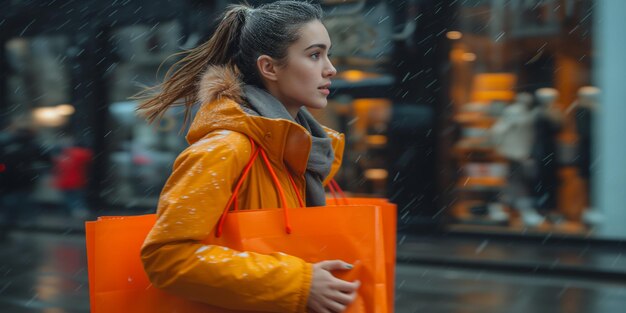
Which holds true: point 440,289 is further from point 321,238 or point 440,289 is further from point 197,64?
point 321,238

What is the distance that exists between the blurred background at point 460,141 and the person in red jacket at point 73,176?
86cm

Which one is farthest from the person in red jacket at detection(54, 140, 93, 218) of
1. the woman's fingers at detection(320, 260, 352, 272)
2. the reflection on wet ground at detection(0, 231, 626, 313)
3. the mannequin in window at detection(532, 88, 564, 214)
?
the woman's fingers at detection(320, 260, 352, 272)

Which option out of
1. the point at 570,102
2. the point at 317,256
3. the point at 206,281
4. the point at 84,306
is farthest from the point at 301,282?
the point at 570,102

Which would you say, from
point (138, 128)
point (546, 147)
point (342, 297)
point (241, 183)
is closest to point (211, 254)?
point (241, 183)

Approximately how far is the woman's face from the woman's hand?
52 cm

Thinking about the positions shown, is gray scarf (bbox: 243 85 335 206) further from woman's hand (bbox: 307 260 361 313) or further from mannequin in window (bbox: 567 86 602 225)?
mannequin in window (bbox: 567 86 602 225)

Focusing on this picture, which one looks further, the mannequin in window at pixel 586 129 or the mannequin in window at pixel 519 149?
the mannequin in window at pixel 519 149

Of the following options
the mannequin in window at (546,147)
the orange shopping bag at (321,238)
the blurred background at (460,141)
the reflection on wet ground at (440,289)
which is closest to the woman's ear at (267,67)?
the orange shopping bag at (321,238)

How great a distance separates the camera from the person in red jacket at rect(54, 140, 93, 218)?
15.4 m

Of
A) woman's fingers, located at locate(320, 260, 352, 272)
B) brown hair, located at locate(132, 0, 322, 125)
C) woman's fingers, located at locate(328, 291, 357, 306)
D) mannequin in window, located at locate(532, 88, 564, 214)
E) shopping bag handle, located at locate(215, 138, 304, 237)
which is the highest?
mannequin in window, located at locate(532, 88, 564, 214)

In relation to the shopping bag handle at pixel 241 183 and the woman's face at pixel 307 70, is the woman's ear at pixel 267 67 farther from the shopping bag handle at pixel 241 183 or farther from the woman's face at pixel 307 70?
the shopping bag handle at pixel 241 183

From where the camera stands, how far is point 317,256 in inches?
71.7

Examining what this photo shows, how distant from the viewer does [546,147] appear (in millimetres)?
10711

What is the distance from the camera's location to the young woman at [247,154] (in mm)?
1746
